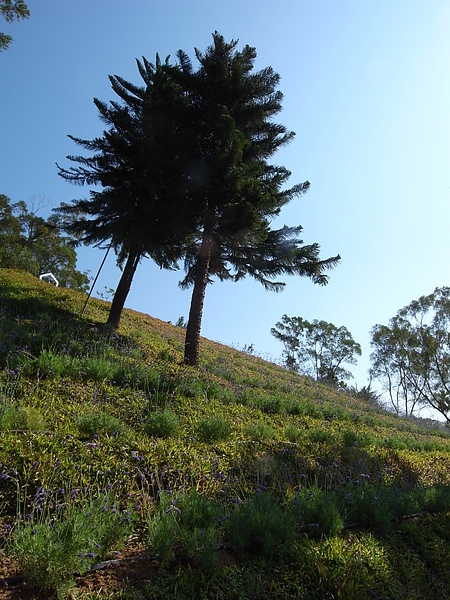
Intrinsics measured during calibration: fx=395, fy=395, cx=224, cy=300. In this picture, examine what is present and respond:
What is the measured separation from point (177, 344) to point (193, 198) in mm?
5090

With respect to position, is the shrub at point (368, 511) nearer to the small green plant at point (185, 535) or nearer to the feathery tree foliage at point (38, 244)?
the small green plant at point (185, 535)

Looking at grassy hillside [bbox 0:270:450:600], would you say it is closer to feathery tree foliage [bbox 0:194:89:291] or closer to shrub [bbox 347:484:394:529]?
shrub [bbox 347:484:394:529]

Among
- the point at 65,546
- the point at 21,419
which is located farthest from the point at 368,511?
the point at 21,419

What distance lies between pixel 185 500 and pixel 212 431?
6.39ft

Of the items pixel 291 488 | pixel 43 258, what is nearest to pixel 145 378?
pixel 291 488

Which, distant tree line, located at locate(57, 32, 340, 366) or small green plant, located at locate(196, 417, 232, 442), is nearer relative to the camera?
small green plant, located at locate(196, 417, 232, 442)

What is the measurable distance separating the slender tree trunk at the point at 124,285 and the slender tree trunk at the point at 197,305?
8.00 ft

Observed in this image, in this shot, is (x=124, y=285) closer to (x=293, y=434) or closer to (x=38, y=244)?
(x=293, y=434)

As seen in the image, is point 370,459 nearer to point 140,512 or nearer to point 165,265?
point 140,512

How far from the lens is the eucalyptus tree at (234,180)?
9.17m

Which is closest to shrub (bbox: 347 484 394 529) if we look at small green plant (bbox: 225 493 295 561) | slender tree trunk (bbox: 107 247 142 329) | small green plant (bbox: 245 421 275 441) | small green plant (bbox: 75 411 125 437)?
small green plant (bbox: 225 493 295 561)

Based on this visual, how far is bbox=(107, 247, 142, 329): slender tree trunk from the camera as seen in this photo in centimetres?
1127

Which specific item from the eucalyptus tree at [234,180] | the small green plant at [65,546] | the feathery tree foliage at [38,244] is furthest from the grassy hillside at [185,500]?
the feathery tree foliage at [38,244]

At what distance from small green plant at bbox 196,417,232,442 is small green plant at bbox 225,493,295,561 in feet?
6.40
